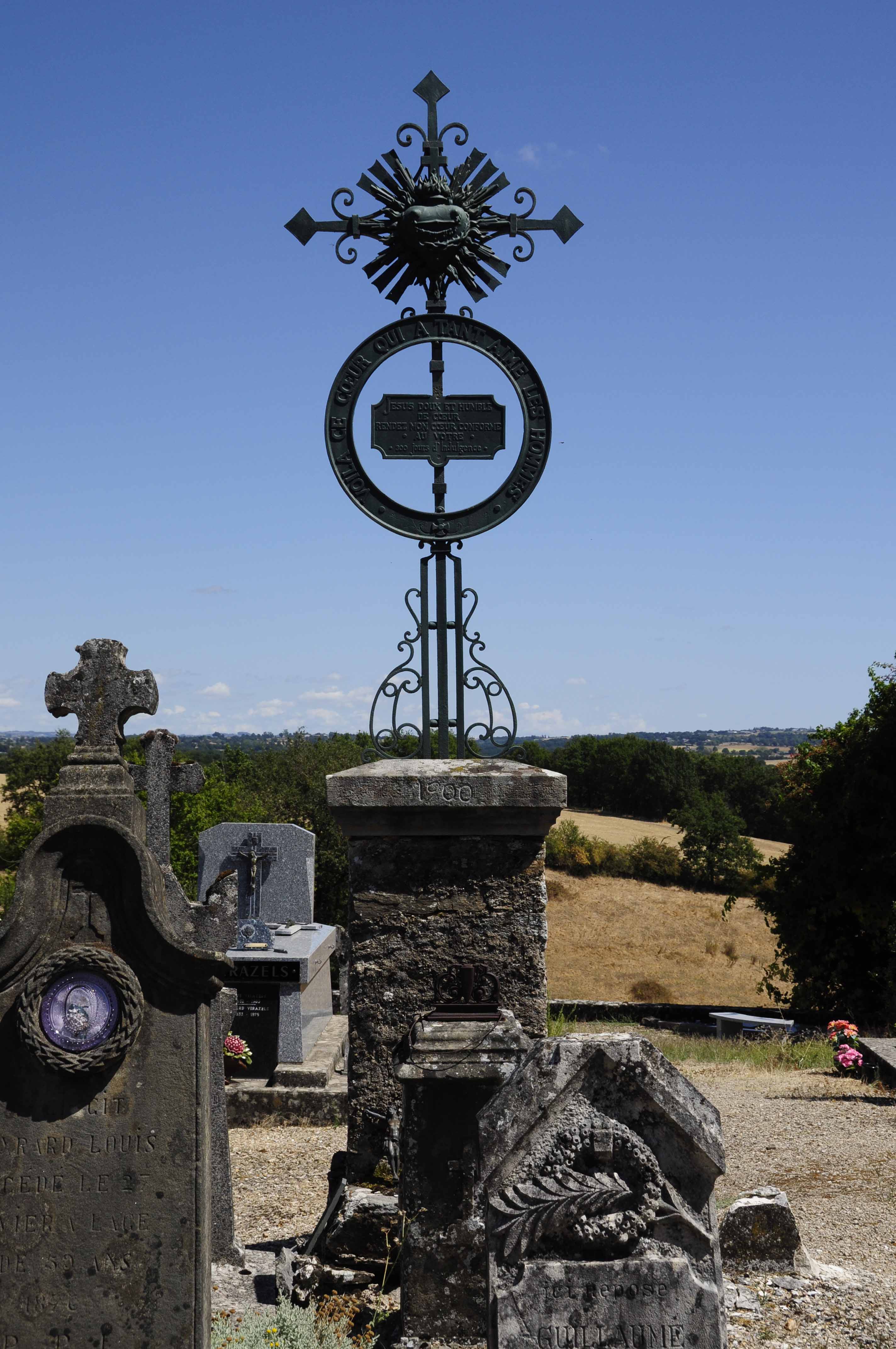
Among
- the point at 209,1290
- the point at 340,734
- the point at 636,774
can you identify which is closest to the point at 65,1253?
the point at 209,1290

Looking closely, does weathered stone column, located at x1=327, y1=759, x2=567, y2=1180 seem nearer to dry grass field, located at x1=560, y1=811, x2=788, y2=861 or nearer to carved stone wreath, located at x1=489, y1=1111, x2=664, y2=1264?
carved stone wreath, located at x1=489, y1=1111, x2=664, y2=1264

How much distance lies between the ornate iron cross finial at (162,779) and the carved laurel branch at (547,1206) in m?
4.95

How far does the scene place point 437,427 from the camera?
5.89m

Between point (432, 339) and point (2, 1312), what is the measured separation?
15.6ft

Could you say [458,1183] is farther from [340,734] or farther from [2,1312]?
[340,734]

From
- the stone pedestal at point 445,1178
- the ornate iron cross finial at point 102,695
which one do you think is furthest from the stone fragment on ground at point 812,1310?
the ornate iron cross finial at point 102,695

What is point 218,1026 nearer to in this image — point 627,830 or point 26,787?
point 26,787

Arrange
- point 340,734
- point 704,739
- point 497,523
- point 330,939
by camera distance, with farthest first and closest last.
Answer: point 704,739, point 340,734, point 330,939, point 497,523

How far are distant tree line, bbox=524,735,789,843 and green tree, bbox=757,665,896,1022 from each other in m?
31.1

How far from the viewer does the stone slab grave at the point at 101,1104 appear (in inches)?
172

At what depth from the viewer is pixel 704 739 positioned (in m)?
136

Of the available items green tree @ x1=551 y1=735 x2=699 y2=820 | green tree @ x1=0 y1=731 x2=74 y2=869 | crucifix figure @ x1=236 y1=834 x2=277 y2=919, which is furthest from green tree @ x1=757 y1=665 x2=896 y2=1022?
green tree @ x1=551 y1=735 x2=699 y2=820

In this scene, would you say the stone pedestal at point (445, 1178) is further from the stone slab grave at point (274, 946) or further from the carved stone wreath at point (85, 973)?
the stone slab grave at point (274, 946)

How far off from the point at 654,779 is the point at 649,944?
67.1ft
